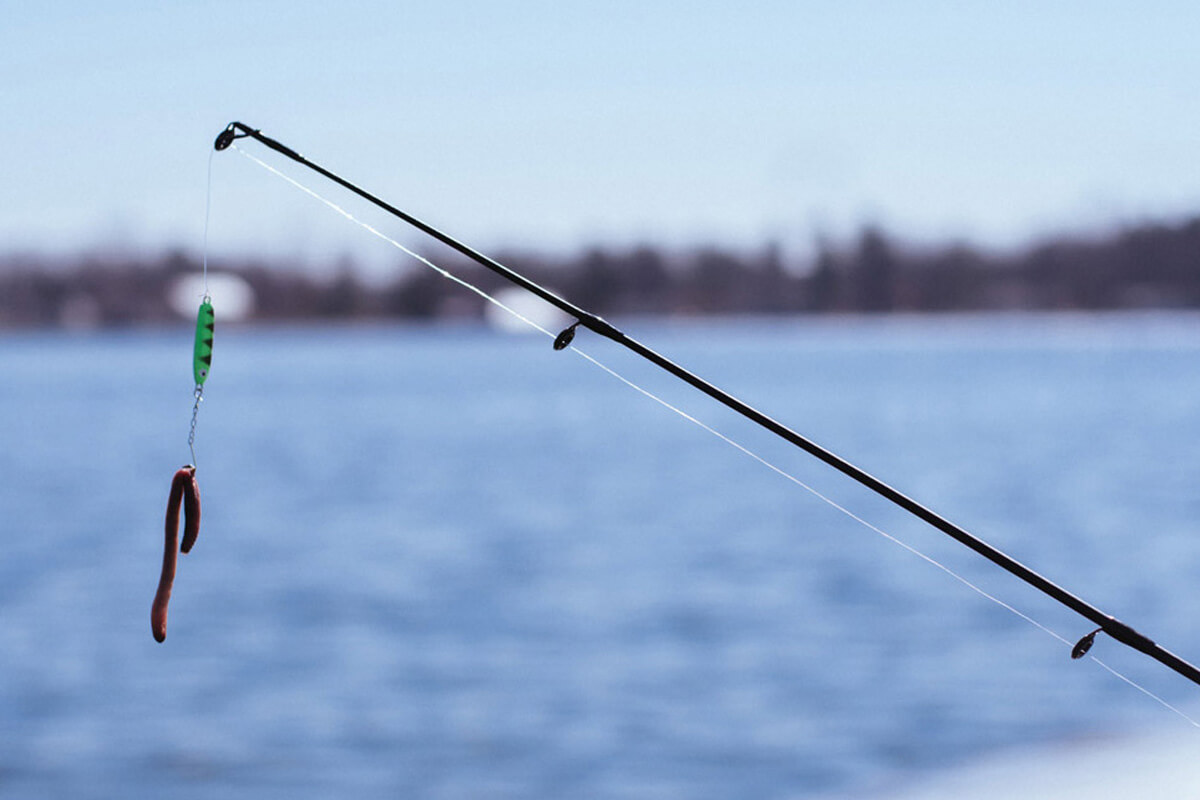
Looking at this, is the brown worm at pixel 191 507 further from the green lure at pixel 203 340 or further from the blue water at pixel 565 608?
the blue water at pixel 565 608

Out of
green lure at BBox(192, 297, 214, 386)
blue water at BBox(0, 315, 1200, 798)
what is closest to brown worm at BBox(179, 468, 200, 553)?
green lure at BBox(192, 297, 214, 386)

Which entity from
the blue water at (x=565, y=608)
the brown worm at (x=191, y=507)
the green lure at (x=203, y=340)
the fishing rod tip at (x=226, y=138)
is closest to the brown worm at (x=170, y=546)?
the brown worm at (x=191, y=507)

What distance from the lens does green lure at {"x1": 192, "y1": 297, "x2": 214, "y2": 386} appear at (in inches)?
150

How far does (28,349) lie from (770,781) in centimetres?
12190

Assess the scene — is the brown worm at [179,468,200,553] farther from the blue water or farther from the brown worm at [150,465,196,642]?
the blue water

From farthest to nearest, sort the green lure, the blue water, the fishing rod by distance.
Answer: the blue water < the green lure < the fishing rod

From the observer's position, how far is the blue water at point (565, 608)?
1094cm

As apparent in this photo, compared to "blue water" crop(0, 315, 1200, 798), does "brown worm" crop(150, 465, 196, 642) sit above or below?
below

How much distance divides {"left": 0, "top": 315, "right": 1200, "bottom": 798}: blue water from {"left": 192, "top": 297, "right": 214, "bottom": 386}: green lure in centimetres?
667

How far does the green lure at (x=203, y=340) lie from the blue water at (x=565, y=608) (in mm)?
6671

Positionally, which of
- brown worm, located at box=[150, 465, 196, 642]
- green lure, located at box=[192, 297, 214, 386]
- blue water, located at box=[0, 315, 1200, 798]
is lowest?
brown worm, located at box=[150, 465, 196, 642]

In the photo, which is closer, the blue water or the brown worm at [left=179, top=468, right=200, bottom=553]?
the brown worm at [left=179, top=468, right=200, bottom=553]

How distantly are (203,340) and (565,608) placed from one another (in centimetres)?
1304

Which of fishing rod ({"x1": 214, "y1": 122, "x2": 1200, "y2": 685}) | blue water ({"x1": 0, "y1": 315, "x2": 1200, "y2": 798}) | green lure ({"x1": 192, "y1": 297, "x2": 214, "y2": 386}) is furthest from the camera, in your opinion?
blue water ({"x1": 0, "y1": 315, "x2": 1200, "y2": 798})
